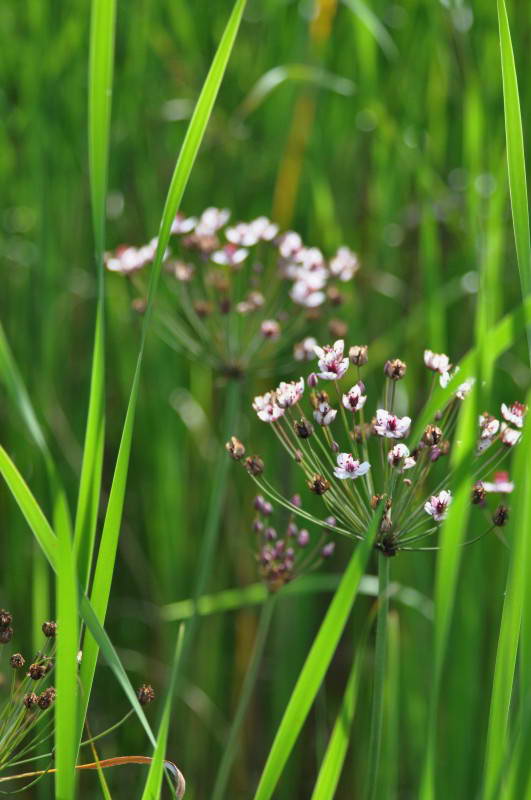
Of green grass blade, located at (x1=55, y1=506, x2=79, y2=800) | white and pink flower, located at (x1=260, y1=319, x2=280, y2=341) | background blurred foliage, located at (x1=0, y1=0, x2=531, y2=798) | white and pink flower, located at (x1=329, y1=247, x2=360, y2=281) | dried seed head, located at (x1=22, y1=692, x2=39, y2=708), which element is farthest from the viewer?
background blurred foliage, located at (x1=0, y1=0, x2=531, y2=798)

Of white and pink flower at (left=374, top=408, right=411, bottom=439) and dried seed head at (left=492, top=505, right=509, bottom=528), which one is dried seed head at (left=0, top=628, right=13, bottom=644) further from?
dried seed head at (left=492, top=505, right=509, bottom=528)

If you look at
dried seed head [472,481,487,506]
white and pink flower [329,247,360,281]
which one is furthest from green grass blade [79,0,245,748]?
white and pink flower [329,247,360,281]

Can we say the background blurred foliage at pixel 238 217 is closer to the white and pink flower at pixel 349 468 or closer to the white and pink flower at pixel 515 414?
the white and pink flower at pixel 515 414

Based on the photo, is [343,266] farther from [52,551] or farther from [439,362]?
[52,551]

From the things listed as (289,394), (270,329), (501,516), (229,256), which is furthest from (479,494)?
(229,256)

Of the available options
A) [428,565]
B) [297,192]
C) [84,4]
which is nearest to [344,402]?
[428,565]
